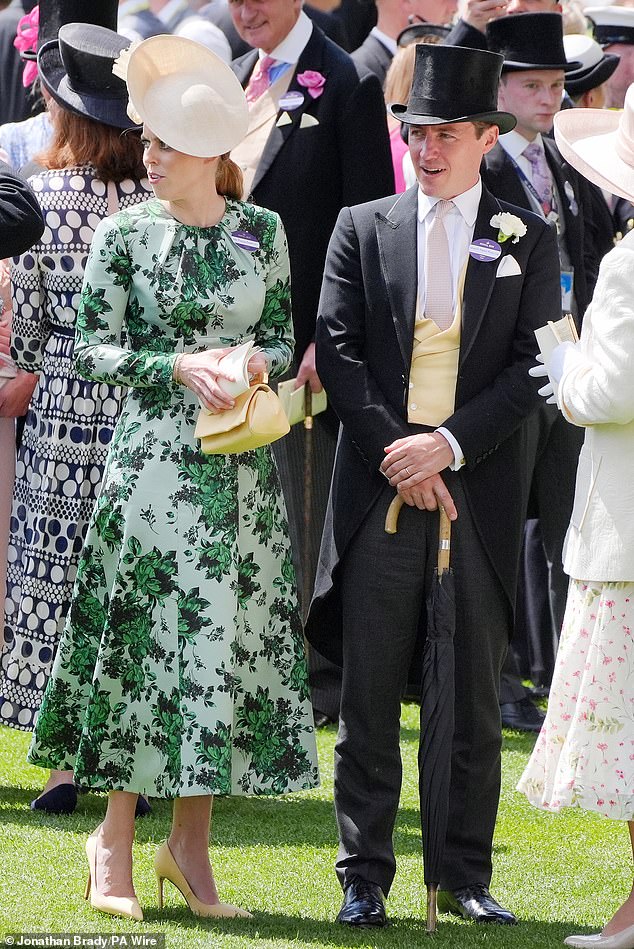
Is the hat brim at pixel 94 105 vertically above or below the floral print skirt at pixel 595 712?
above

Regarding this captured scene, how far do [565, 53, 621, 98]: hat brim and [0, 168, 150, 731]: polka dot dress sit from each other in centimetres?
321

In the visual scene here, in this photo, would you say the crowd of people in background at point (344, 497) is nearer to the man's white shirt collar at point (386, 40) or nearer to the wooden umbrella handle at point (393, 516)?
the wooden umbrella handle at point (393, 516)

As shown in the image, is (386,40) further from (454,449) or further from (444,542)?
(444,542)

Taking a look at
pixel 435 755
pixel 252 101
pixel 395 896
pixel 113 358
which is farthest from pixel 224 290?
pixel 252 101

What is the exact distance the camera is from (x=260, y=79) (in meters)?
6.74

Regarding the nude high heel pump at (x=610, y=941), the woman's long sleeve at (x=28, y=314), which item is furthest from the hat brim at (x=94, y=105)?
the nude high heel pump at (x=610, y=941)

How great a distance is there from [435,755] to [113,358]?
4.58 feet

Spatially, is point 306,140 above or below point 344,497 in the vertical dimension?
above

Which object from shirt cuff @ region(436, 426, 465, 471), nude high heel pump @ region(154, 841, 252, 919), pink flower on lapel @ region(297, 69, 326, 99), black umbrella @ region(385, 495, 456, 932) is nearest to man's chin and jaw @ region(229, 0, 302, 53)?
pink flower on lapel @ region(297, 69, 326, 99)

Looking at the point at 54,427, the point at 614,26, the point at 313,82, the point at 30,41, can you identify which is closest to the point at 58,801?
the point at 54,427

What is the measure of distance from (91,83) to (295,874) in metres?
2.63

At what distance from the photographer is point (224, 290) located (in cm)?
459

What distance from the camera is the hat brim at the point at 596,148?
14.3ft

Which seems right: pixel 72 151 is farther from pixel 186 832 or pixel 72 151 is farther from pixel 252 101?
pixel 186 832
